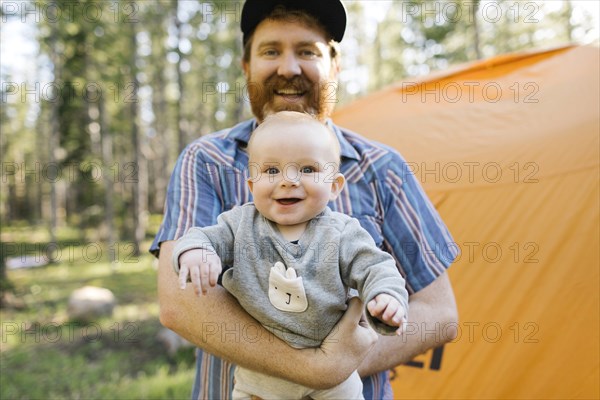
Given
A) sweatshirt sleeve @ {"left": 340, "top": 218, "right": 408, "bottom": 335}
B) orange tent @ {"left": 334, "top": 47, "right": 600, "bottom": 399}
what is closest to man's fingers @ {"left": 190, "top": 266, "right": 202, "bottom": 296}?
sweatshirt sleeve @ {"left": 340, "top": 218, "right": 408, "bottom": 335}

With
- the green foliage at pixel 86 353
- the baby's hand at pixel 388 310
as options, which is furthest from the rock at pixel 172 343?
the baby's hand at pixel 388 310

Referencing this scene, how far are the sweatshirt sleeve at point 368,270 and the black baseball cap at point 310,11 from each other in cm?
94

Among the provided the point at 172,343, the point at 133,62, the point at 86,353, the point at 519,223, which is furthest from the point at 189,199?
the point at 133,62

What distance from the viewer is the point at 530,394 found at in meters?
2.74

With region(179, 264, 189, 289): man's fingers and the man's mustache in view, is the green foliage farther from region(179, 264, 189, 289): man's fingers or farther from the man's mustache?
region(179, 264, 189, 289): man's fingers

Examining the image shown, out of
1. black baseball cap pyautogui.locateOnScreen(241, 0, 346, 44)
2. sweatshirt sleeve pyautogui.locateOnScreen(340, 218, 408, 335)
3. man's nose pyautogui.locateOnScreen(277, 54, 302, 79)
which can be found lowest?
sweatshirt sleeve pyautogui.locateOnScreen(340, 218, 408, 335)

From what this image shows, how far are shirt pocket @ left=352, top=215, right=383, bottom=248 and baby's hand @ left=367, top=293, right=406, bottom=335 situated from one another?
1.99 feet

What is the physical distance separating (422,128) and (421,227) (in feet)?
5.91

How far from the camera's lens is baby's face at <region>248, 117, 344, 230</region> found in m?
1.45

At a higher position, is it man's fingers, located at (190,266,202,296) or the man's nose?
the man's nose

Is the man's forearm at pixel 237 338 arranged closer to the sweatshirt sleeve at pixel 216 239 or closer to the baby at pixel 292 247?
the baby at pixel 292 247

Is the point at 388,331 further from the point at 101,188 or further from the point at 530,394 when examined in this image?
the point at 101,188

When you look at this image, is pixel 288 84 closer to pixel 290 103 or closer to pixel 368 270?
pixel 290 103

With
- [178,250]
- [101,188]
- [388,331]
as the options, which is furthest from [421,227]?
[101,188]
